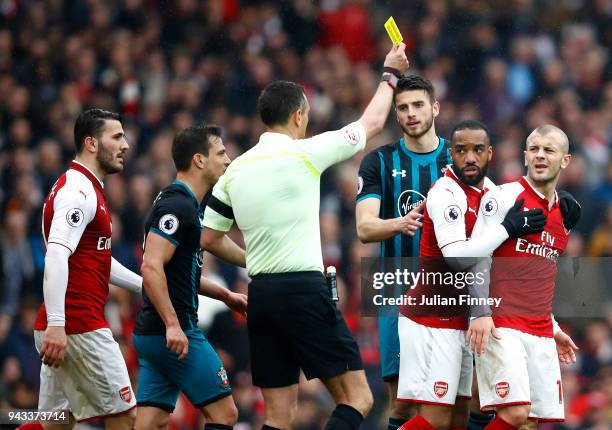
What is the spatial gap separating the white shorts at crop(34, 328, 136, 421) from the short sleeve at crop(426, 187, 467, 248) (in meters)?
2.08

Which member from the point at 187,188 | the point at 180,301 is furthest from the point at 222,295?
the point at 187,188

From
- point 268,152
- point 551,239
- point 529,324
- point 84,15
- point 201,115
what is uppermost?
point 84,15

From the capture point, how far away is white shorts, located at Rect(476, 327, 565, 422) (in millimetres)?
7090

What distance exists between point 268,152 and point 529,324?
5.95ft

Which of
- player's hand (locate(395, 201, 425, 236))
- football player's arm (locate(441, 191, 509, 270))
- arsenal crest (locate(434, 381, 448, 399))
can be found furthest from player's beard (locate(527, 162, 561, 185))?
arsenal crest (locate(434, 381, 448, 399))

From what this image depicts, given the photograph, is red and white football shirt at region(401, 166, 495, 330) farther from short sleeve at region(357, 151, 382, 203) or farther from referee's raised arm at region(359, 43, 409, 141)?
short sleeve at region(357, 151, 382, 203)

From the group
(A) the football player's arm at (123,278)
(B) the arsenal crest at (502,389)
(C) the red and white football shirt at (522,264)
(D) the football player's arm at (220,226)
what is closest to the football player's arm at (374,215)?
(C) the red and white football shirt at (522,264)

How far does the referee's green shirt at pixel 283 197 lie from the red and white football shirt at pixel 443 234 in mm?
615

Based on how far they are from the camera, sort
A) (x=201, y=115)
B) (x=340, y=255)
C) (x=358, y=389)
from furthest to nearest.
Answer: (x=201, y=115), (x=340, y=255), (x=358, y=389)

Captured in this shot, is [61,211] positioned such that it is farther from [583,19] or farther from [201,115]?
[583,19]

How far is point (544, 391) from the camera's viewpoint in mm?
7273

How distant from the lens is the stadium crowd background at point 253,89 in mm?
12461

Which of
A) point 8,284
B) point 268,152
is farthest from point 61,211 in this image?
point 8,284

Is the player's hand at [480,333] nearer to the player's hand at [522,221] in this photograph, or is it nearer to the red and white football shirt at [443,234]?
the red and white football shirt at [443,234]
